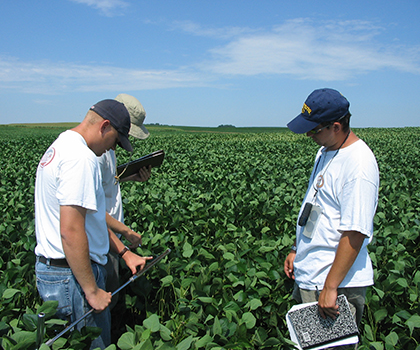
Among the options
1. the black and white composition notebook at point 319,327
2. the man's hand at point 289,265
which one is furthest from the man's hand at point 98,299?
the man's hand at point 289,265

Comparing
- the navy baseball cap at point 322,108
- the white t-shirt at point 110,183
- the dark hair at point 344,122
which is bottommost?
the white t-shirt at point 110,183

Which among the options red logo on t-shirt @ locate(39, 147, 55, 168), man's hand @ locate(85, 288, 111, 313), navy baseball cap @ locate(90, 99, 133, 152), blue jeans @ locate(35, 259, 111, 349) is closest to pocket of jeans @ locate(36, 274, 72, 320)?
blue jeans @ locate(35, 259, 111, 349)

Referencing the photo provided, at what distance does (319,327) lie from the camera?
1.86 metres

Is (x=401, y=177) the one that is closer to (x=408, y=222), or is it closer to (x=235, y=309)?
(x=408, y=222)

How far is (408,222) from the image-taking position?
4266 millimetres

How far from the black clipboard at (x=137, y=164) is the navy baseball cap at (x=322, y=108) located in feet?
4.69

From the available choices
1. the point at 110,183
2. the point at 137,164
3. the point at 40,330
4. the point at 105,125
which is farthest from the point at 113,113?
the point at 137,164

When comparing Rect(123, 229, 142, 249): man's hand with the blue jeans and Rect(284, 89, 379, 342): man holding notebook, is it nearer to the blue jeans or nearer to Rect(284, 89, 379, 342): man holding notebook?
the blue jeans

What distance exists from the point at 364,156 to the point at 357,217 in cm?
31

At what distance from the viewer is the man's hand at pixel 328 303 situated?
179cm

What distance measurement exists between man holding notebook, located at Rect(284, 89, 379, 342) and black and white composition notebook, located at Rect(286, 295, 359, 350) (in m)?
0.04

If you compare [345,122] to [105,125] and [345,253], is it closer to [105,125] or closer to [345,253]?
[345,253]

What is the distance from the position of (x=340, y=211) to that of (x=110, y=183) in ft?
5.23

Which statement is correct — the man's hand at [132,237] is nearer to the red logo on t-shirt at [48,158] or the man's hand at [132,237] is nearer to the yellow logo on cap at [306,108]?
the red logo on t-shirt at [48,158]
